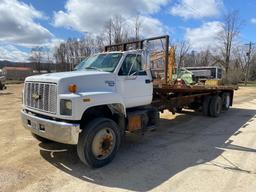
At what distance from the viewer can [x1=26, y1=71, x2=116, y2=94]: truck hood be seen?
4879 mm

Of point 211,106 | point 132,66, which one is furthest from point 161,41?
point 211,106

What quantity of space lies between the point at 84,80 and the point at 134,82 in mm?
1444

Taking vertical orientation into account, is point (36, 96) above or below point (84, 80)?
below

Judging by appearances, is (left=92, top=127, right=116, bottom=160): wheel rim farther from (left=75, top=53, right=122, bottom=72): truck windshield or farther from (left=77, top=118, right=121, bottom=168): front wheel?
(left=75, top=53, right=122, bottom=72): truck windshield

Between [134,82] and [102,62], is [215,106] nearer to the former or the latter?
[134,82]

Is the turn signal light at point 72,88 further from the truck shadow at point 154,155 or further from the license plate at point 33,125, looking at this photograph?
the truck shadow at point 154,155

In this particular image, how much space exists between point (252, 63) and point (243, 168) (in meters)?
63.8

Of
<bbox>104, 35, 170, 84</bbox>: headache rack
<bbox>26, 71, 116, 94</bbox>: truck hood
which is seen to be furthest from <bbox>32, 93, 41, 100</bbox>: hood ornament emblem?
<bbox>104, 35, 170, 84</bbox>: headache rack

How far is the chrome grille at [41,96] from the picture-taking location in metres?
4.96

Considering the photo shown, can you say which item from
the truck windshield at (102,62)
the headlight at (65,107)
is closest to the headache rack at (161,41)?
the truck windshield at (102,62)

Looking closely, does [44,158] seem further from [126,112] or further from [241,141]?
[241,141]

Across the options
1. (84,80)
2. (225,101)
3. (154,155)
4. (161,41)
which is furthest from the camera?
(225,101)

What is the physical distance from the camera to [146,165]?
5.35 meters

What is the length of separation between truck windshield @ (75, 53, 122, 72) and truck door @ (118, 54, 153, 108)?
0.21m
